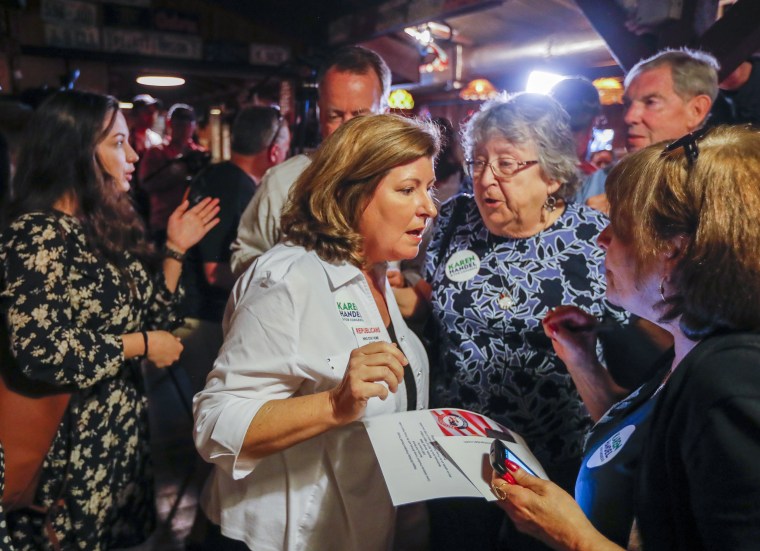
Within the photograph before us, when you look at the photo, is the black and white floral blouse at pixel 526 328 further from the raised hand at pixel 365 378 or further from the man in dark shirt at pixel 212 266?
the man in dark shirt at pixel 212 266

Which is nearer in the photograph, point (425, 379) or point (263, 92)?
point (425, 379)

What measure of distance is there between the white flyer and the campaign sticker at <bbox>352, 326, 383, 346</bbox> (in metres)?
0.20

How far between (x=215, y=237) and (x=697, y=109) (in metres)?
2.33

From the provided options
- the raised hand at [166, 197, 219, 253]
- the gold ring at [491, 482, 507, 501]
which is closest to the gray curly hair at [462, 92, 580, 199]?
the gold ring at [491, 482, 507, 501]

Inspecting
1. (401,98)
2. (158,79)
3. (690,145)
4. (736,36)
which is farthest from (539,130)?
(401,98)

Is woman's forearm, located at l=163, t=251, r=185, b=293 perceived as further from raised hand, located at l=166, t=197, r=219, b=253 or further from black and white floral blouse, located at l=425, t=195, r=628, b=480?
black and white floral blouse, located at l=425, t=195, r=628, b=480

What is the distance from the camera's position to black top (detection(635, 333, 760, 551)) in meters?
0.79

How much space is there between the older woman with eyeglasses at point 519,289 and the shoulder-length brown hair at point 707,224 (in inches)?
26.2

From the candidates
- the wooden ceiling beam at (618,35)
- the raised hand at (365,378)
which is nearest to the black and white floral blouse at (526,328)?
the raised hand at (365,378)

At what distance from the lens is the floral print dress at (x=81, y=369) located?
1.69m

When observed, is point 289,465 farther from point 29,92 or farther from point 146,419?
point 29,92

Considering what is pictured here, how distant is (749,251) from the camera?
90 cm

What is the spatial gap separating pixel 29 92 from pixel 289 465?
341cm

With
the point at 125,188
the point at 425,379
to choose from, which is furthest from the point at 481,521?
the point at 125,188
